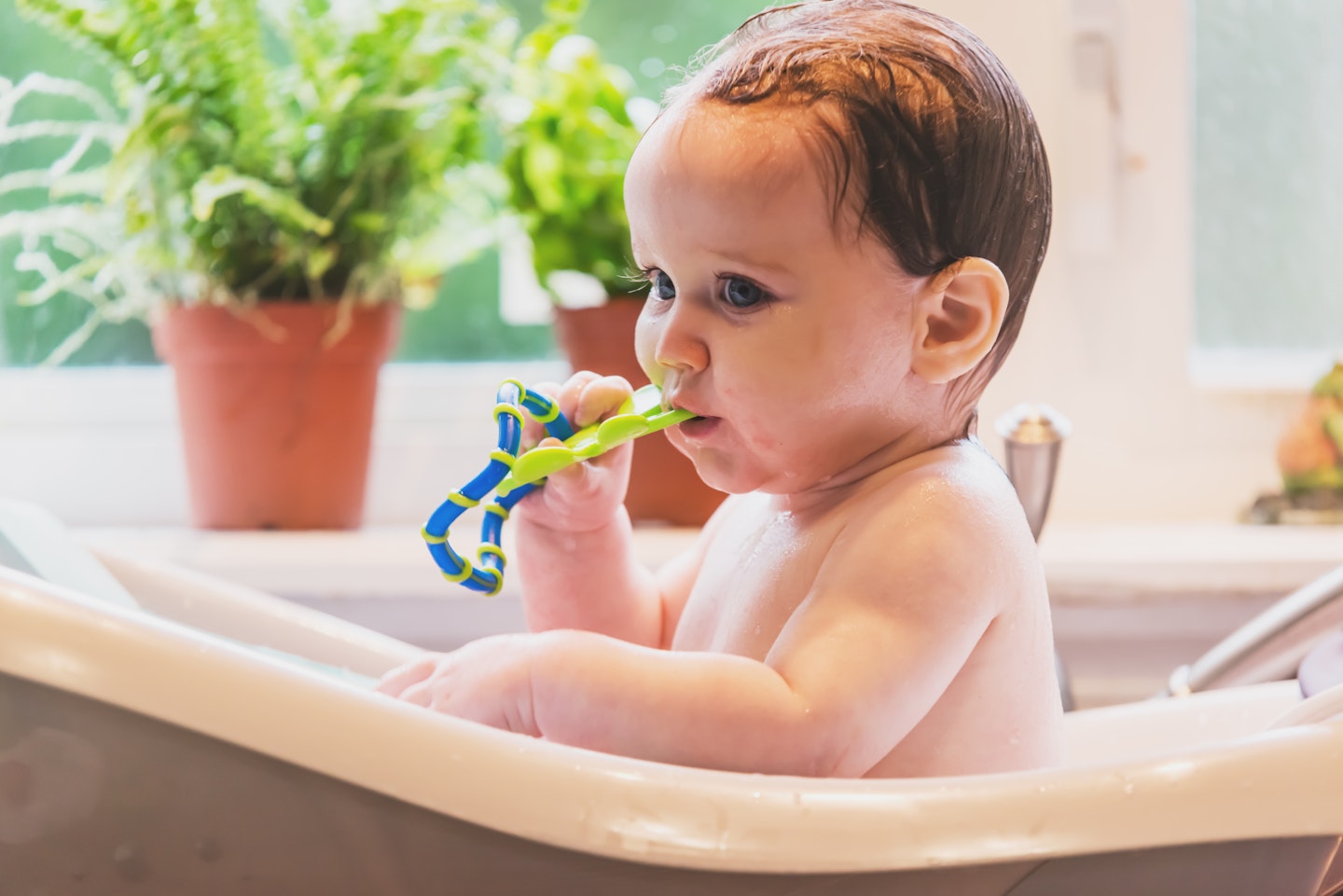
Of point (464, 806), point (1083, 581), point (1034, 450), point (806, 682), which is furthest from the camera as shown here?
point (1083, 581)

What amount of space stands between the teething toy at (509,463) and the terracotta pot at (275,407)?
0.63 meters

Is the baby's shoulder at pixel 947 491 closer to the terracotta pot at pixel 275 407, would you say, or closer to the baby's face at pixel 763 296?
the baby's face at pixel 763 296

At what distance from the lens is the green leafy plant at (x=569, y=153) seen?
1.30 meters

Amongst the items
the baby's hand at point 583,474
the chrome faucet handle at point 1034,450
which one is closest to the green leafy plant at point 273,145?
the baby's hand at point 583,474

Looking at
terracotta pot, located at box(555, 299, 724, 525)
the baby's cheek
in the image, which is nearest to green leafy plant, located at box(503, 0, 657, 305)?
terracotta pot, located at box(555, 299, 724, 525)

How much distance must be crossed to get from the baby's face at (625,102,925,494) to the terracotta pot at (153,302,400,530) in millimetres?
685

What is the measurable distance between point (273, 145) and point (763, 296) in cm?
80

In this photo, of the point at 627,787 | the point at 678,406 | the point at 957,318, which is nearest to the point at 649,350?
the point at 678,406

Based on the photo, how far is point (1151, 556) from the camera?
48.1 inches

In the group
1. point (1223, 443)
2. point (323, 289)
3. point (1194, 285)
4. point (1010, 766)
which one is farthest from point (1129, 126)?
point (1010, 766)

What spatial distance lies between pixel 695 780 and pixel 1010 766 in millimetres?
254

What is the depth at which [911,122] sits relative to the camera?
65 centimetres

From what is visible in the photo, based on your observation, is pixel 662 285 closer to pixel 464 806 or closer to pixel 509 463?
pixel 509 463

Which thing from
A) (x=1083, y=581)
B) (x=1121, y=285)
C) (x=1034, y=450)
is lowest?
(x=1083, y=581)
